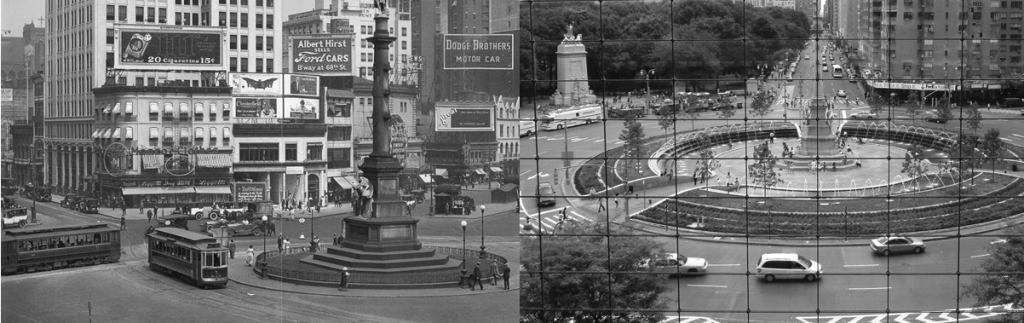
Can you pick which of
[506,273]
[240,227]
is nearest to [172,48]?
[240,227]

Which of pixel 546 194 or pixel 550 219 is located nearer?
pixel 546 194

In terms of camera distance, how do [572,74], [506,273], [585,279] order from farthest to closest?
[572,74]
[585,279]
[506,273]

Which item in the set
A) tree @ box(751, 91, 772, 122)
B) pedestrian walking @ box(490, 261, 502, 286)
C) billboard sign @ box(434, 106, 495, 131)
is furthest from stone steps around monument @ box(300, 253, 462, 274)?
tree @ box(751, 91, 772, 122)

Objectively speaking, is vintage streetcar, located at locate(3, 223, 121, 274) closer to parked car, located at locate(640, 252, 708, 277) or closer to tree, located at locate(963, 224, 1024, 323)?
parked car, located at locate(640, 252, 708, 277)

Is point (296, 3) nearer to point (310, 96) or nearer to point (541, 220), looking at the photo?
point (310, 96)

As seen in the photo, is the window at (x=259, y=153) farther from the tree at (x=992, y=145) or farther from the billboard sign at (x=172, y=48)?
the tree at (x=992, y=145)

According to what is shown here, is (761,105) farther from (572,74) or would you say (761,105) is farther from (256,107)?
(256,107)

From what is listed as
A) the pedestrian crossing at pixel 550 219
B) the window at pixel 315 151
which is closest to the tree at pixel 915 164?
the pedestrian crossing at pixel 550 219
